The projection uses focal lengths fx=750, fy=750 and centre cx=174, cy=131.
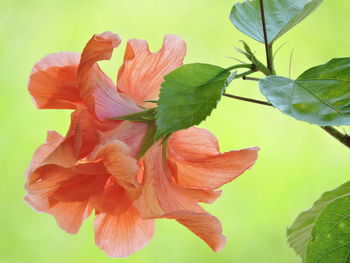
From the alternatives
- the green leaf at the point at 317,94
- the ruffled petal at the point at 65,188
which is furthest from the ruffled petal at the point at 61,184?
the green leaf at the point at 317,94

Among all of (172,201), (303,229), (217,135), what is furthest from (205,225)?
(217,135)

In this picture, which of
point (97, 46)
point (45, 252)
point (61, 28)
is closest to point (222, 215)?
point (45, 252)

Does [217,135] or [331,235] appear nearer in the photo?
[331,235]

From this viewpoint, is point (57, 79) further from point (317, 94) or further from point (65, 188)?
point (317, 94)

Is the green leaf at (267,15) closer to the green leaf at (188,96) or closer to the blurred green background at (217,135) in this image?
the green leaf at (188,96)

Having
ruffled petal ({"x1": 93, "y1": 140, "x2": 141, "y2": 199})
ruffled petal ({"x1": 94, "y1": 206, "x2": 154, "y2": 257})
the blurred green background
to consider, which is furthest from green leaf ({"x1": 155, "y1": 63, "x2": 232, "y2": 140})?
the blurred green background

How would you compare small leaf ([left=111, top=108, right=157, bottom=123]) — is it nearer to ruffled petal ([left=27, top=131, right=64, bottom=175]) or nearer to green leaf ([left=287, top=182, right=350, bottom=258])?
ruffled petal ([left=27, top=131, right=64, bottom=175])
